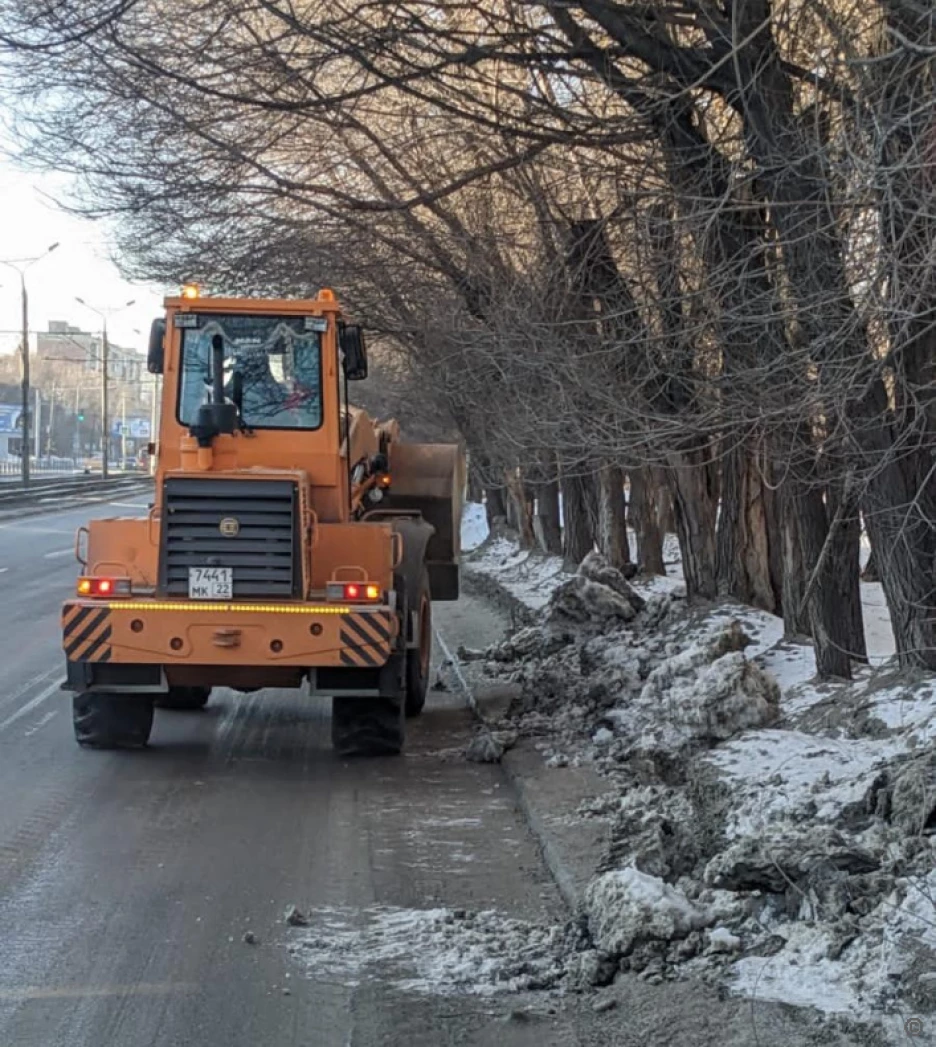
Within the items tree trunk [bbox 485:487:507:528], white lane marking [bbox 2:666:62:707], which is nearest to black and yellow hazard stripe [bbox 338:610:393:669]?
white lane marking [bbox 2:666:62:707]

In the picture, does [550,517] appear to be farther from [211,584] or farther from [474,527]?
[474,527]

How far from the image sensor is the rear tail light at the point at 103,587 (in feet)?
32.8

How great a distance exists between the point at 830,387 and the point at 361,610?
3.53 meters

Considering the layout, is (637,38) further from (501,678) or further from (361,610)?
(501,678)

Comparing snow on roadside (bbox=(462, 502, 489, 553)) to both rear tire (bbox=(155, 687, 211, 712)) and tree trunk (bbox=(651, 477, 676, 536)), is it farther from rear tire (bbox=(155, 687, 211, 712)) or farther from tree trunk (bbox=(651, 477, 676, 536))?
rear tire (bbox=(155, 687, 211, 712))

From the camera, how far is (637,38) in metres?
9.66

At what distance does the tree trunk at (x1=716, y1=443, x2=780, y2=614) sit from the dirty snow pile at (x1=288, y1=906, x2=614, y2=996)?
8.64 metres

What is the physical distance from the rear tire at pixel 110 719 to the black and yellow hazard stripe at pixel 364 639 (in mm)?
1708

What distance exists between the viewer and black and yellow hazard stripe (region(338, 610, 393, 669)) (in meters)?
9.80

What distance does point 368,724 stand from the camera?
1045 cm

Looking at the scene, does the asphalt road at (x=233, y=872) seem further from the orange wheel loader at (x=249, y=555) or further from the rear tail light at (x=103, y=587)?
the rear tail light at (x=103, y=587)

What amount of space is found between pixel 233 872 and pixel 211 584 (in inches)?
116

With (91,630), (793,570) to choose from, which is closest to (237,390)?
(91,630)

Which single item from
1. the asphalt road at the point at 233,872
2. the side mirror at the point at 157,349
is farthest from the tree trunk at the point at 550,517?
the side mirror at the point at 157,349
